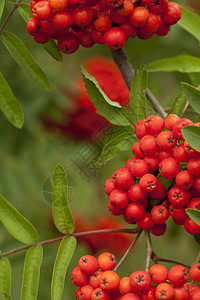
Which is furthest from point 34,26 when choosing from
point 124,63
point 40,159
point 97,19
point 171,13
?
point 40,159

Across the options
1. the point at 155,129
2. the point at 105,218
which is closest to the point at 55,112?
the point at 105,218

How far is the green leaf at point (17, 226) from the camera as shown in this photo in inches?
64.6

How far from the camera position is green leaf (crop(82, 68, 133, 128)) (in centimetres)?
158

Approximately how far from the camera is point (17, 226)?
1675 millimetres

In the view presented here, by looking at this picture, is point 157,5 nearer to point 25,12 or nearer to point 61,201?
point 25,12

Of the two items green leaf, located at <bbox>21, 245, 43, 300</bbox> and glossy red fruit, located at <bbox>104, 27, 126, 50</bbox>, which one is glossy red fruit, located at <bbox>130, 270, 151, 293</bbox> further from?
glossy red fruit, located at <bbox>104, 27, 126, 50</bbox>

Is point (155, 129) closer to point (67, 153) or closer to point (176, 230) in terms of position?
point (67, 153)

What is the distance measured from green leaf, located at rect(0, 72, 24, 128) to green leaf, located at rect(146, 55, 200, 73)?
562 mm

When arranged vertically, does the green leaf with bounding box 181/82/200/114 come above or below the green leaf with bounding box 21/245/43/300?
above

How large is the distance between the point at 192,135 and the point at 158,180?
265 mm

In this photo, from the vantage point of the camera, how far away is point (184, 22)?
6.66 ft

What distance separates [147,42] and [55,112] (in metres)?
1.12

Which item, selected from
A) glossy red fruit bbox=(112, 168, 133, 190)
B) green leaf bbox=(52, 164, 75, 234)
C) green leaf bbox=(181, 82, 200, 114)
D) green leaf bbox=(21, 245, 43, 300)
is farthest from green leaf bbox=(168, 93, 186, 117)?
green leaf bbox=(21, 245, 43, 300)

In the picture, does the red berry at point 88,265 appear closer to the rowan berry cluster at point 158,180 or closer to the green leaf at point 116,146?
the rowan berry cluster at point 158,180
